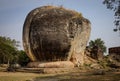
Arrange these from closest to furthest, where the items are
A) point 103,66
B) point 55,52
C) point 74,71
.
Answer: point 74,71 → point 55,52 → point 103,66

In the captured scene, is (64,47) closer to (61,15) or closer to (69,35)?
(69,35)

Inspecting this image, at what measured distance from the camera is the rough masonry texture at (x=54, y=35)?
1927 centimetres

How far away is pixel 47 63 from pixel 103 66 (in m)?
5.29

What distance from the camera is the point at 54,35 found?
1922cm

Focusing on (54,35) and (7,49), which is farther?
(7,49)

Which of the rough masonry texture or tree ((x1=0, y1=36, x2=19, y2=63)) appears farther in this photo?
tree ((x1=0, y1=36, x2=19, y2=63))

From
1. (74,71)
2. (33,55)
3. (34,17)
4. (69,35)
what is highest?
(34,17)

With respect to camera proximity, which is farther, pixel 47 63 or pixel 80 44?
pixel 80 44

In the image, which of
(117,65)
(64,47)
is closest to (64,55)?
(64,47)

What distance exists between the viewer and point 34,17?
798 inches

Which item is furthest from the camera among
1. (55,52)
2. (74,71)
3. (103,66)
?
(103,66)

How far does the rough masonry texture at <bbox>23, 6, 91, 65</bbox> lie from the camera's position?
63.2ft

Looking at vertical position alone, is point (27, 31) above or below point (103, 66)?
above

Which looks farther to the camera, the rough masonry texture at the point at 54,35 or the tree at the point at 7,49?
the tree at the point at 7,49
